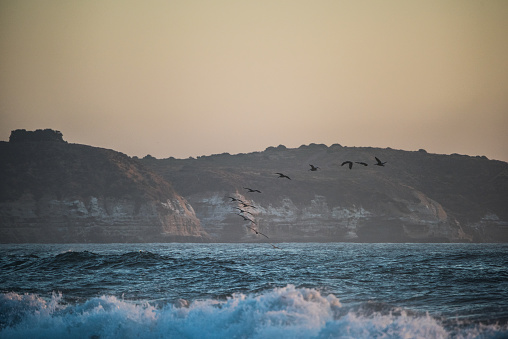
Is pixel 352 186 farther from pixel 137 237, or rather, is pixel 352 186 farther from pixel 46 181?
pixel 46 181

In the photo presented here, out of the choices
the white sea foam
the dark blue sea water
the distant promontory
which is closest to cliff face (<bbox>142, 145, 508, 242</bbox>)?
the distant promontory

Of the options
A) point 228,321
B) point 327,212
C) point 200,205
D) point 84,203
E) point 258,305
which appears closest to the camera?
point 228,321

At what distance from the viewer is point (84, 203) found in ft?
440

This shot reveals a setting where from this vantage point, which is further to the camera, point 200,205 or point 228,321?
point 200,205

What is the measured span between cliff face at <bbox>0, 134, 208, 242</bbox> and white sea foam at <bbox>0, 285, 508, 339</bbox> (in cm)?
11123

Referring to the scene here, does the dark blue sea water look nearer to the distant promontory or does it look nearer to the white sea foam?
the white sea foam

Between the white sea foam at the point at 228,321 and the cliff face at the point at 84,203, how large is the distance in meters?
111

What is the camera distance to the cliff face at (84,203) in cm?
12925

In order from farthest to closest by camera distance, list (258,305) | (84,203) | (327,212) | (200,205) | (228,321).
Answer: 1. (327,212)
2. (200,205)
3. (84,203)
4. (258,305)
5. (228,321)

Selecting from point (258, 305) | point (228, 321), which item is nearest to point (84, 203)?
point (258, 305)

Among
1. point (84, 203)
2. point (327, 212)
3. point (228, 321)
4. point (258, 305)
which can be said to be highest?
point (327, 212)

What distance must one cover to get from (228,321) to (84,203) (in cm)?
12056

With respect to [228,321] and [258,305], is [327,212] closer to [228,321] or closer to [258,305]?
[258,305]

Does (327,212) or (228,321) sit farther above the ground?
(327,212)
